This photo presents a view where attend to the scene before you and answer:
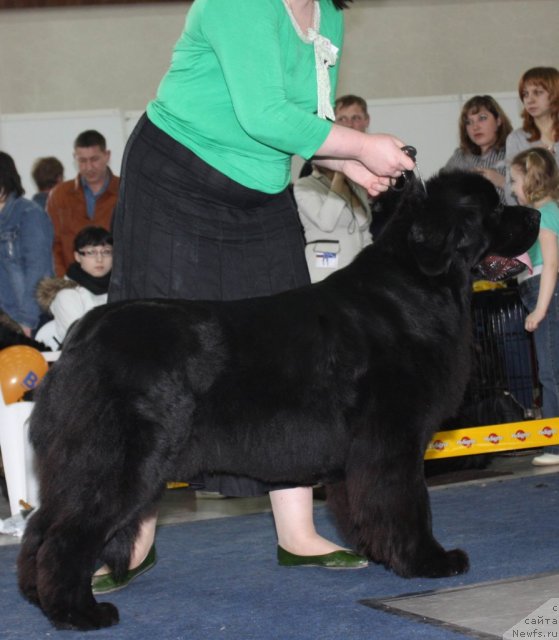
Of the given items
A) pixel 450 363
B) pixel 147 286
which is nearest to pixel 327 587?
pixel 450 363

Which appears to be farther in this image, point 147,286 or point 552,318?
point 552,318

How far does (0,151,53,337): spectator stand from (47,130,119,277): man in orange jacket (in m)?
1.06

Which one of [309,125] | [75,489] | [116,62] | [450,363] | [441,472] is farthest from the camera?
[116,62]

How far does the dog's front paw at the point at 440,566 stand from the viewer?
3.20 metres

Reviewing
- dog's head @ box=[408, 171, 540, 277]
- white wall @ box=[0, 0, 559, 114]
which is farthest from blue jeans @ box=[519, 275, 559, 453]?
white wall @ box=[0, 0, 559, 114]

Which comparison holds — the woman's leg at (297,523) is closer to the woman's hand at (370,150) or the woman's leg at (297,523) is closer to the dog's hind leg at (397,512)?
the dog's hind leg at (397,512)

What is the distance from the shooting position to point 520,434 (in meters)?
5.99

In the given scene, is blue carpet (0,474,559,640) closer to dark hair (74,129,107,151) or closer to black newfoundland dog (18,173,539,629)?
black newfoundland dog (18,173,539,629)

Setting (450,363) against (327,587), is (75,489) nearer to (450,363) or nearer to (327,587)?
(327,587)

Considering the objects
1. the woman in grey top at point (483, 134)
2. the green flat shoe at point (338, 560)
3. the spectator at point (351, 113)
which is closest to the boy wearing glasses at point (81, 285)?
the spectator at point (351, 113)

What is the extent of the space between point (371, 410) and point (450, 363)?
12.8 inches

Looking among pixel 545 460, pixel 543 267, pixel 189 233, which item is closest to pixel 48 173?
pixel 543 267

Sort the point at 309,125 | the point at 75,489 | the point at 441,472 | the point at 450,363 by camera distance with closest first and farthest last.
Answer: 1. the point at 75,489
2. the point at 309,125
3. the point at 450,363
4. the point at 441,472

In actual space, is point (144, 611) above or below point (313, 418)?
below
